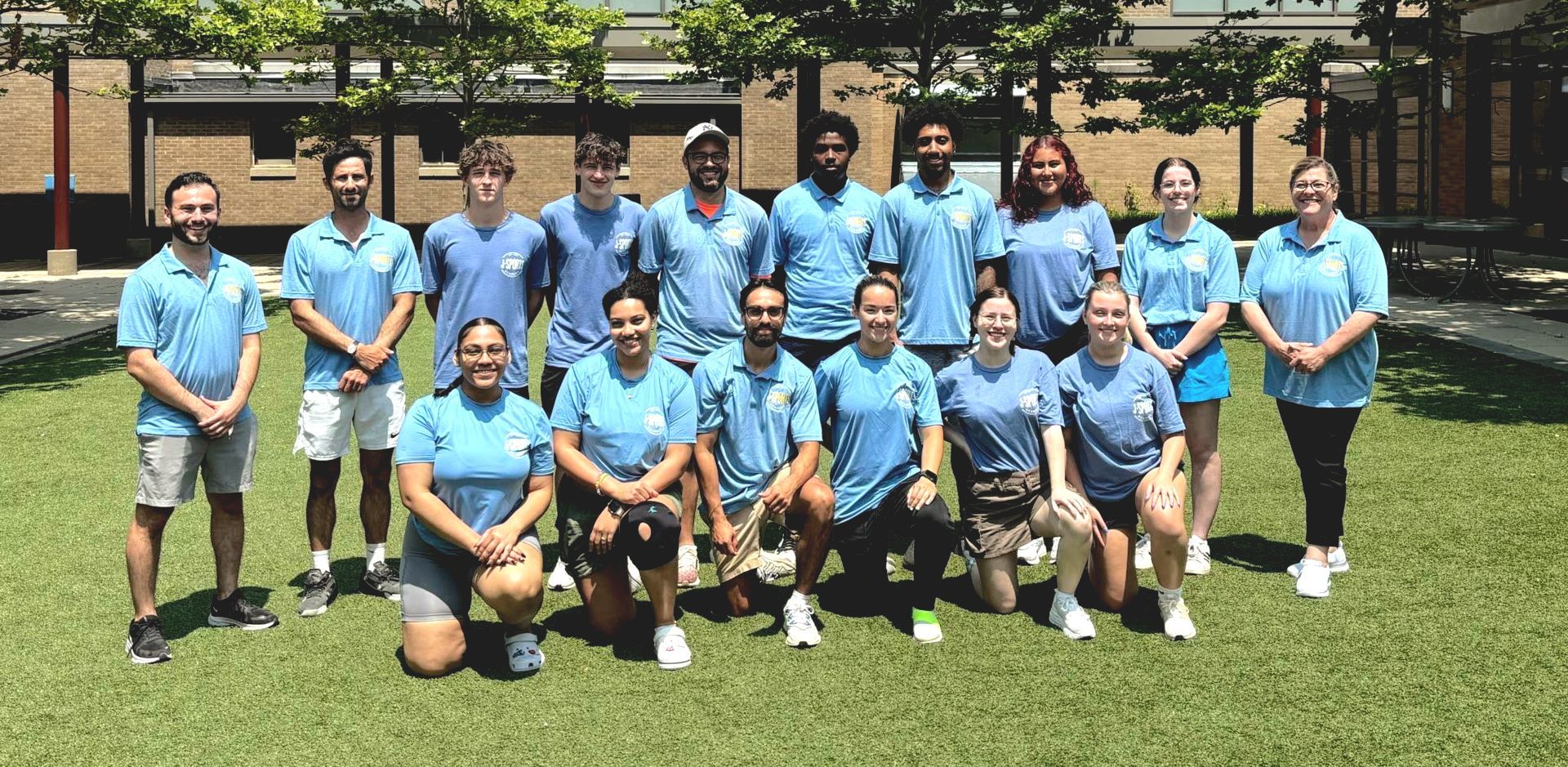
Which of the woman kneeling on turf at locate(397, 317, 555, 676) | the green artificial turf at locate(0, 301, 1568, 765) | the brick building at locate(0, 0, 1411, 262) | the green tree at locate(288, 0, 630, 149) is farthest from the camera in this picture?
the brick building at locate(0, 0, 1411, 262)

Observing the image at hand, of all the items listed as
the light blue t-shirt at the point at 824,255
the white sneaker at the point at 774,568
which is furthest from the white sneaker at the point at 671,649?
the light blue t-shirt at the point at 824,255

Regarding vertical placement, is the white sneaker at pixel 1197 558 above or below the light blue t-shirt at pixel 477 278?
below

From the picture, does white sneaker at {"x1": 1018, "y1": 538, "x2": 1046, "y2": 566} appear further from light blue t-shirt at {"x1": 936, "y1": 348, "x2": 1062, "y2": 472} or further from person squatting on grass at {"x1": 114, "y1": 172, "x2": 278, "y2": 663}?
person squatting on grass at {"x1": 114, "y1": 172, "x2": 278, "y2": 663}

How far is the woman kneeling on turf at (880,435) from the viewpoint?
5.78m

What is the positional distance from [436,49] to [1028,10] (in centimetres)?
989

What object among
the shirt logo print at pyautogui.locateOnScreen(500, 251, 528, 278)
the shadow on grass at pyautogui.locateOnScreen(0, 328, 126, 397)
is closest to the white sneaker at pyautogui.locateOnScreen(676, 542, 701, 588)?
the shirt logo print at pyautogui.locateOnScreen(500, 251, 528, 278)

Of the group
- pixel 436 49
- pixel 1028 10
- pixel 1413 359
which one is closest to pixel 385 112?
pixel 436 49

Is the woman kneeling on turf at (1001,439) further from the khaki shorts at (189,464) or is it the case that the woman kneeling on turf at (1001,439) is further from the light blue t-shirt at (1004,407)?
the khaki shorts at (189,464)

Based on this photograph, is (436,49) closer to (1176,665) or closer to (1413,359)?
(1413,359)

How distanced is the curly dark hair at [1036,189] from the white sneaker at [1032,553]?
1.49 metres

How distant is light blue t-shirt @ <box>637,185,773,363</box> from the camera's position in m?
6.57

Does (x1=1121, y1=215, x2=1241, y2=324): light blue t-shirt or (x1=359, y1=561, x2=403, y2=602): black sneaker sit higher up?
(x1=1121, y1=215, x2=1241, y2=324): light blue t-shirt

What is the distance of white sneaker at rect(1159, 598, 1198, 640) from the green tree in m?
19.7

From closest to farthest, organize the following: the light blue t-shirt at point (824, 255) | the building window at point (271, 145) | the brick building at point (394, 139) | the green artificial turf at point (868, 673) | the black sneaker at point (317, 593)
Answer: the green artificial turf at point (868, 673) < the black sneaker at point (317, 593) < the light blue t-shirt at point (824, 255) < the brick building at point (394, 139) < the building window at point (271, 145)
